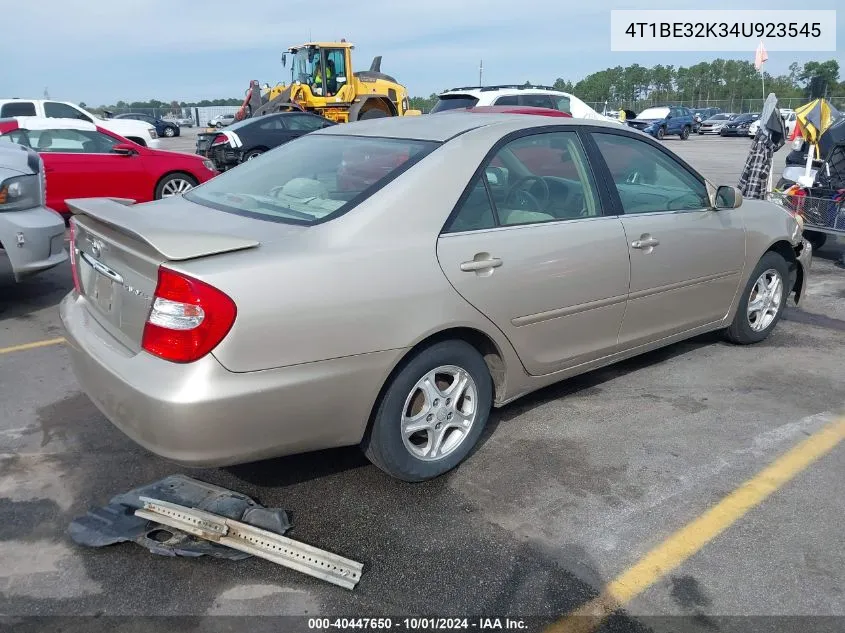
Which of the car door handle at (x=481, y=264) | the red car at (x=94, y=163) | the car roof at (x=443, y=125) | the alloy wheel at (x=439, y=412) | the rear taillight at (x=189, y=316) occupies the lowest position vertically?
the alloy wheel at (x=439, y=412)

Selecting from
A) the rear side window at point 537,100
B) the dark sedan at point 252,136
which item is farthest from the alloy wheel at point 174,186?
the rear side window at point 537,100

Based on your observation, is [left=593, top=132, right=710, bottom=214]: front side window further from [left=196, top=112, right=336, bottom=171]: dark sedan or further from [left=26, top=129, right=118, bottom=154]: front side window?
[left=196, top=112, right=336, bottom=171]: dark sedan

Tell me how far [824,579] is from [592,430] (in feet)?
4.43

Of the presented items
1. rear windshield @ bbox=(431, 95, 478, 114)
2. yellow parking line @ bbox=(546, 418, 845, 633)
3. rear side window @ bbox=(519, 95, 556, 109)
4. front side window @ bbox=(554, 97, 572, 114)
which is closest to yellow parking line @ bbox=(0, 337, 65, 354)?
yellow parking line @ bbox=(546, 418, 845, 633)

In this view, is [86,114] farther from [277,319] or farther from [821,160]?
[277,319]

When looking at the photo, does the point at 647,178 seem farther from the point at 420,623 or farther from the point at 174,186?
the point at 174,186

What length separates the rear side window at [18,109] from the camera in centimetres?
1673

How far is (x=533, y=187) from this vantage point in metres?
3.59

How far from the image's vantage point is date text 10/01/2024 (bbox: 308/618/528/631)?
235cm

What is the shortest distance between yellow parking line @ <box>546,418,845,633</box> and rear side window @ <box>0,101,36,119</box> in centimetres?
1822

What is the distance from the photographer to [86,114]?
54.9ft

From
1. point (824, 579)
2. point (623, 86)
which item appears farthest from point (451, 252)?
point (623, 86)

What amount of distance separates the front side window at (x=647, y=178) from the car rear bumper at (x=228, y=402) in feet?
6.04

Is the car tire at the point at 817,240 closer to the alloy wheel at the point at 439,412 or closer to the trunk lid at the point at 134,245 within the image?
the alloy wheel at the point at 439,412
